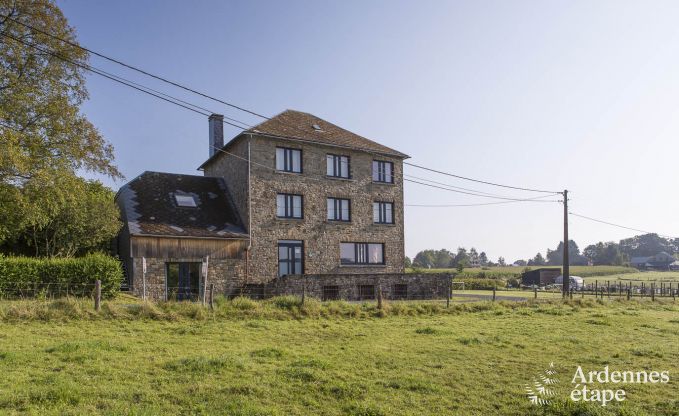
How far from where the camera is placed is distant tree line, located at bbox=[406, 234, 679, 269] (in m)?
144

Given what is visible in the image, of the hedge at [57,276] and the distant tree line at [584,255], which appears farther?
the distant tree line at [584,255]

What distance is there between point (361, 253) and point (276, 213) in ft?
19.4

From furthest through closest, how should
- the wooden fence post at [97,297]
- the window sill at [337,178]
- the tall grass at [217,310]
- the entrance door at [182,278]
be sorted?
the window sill at [337,178] → the entrance door at [182,278] → the wooden fence post at [97,297] → the tall grass at [217,310]

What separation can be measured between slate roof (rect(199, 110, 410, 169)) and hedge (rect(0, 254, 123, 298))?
33.9ft

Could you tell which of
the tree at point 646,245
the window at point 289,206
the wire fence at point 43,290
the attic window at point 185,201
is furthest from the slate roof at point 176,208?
the tree at point 646,245

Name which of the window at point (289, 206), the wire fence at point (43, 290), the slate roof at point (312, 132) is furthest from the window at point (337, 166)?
the wire fence at point (43, 290)

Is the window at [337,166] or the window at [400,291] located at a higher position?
the window at [337,166]

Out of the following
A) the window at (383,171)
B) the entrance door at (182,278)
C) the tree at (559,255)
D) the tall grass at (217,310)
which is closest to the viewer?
the tall grass at (217,310)

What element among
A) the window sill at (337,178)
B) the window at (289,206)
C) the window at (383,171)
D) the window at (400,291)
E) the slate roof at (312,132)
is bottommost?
the window at (400,291)

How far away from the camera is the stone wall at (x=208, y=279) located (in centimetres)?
2353

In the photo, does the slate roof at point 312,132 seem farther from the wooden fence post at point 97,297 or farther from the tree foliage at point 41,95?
the wooden fence post at point 97,297

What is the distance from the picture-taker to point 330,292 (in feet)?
85.7

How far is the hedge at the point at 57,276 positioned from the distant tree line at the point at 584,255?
11380 centimetres

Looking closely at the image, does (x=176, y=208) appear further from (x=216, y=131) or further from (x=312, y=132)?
(x=312, y=132)
